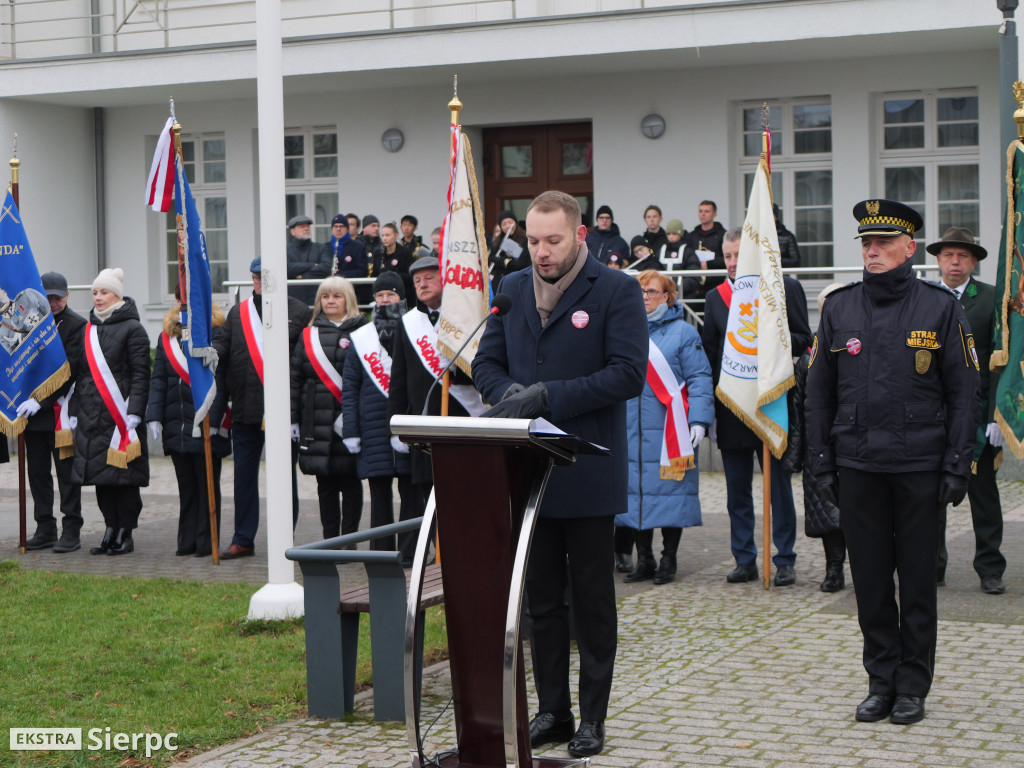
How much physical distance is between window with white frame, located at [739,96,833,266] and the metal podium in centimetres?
1425

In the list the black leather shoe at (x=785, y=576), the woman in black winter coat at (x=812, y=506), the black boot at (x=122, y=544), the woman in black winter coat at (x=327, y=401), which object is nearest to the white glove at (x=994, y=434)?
the woman in black winter coat at (x=812, y=506)

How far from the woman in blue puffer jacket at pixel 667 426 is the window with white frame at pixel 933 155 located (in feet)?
29.9

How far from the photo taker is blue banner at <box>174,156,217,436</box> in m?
10.0

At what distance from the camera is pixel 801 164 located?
18109 millimetres

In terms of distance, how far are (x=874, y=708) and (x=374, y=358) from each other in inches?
189

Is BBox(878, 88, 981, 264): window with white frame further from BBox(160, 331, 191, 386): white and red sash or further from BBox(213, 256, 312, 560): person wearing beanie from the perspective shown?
BBox(160, 331, 191, 386): white and red sash

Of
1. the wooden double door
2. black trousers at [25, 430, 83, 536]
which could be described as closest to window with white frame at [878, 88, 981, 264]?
the wooden double door

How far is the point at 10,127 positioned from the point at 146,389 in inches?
475

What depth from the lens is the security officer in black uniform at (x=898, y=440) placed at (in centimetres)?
573

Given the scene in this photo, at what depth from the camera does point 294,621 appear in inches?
300

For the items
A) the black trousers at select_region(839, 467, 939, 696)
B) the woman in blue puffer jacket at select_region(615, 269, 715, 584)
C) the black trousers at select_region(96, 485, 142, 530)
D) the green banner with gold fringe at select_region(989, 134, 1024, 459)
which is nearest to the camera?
the black trousers at select_region(839, 467, 939, 696)

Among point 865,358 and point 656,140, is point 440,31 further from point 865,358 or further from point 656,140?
point 865,358

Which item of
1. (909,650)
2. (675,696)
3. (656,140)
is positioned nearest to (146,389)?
(675,696)

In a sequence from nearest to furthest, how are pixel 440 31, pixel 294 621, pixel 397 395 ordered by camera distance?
pixel 294 621
pixel 397 395
pixel 440 31
